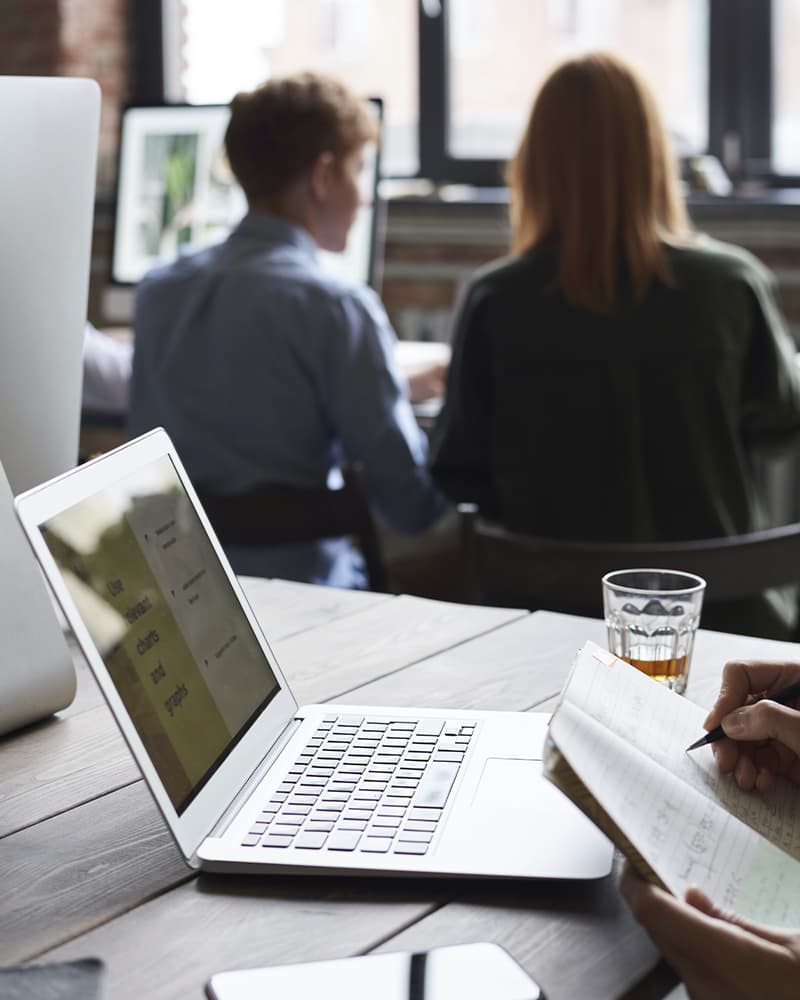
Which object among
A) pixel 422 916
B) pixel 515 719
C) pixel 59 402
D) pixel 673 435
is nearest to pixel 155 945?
pixel 422 916

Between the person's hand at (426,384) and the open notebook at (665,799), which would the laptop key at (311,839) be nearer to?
the open notebook at (665,799)

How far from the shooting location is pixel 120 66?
14.6ft

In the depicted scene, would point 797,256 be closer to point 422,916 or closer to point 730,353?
point 730,353

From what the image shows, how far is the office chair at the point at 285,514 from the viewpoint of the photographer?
71.8 inches

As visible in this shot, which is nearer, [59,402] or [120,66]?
[59,402]

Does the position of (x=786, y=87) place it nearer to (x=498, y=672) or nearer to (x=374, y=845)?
(x=498, y=672)

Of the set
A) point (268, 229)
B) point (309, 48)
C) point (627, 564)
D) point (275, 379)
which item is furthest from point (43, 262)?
point (309, 48)

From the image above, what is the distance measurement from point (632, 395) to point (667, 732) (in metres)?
1.11

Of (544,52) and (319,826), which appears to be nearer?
(319,826)

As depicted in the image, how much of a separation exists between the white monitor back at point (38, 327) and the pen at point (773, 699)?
47 centimetres

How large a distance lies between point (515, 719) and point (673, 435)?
3.39ft

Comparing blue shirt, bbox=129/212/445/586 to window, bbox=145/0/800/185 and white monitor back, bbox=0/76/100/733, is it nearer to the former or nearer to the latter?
white monitor back, bbox=0/76/100/733

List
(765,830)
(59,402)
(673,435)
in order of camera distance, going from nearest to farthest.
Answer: (765,830) → (59,402) → (673,435)

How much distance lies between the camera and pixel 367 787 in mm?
854
